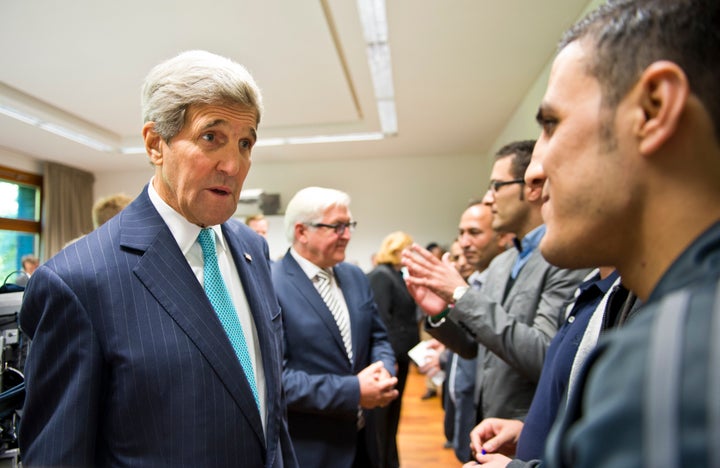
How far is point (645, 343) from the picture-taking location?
358 millimetres

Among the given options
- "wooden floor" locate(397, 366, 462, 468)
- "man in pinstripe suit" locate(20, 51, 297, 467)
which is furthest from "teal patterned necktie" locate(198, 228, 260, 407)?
"wooden floor" locate(397, 366, 462, 468)

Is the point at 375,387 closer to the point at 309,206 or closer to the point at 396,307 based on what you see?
the point at 309,206

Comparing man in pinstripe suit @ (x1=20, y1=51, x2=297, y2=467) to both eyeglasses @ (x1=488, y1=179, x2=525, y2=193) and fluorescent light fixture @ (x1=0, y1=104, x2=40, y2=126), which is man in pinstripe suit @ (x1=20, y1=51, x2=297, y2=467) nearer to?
eyeglasses @ (x1=488, y1=179, x2=525, y2=193)

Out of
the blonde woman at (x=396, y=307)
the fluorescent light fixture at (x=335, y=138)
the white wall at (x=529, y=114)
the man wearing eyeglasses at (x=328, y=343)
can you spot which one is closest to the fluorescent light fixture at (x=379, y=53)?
the fluorescent light fixture at (x=335, y=138)

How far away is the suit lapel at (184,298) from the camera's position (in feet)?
3.05

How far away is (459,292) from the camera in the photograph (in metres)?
1.57

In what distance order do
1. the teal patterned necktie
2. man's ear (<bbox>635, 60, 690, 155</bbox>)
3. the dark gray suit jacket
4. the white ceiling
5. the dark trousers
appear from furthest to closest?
the white ceiling → the dark trousers → the dark gray suit jacket → the teal patterned necktie → man's ear (<bbox>635, 60, 690, 155</bbox>)

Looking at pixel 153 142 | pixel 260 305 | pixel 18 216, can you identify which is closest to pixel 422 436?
pixel 260 305

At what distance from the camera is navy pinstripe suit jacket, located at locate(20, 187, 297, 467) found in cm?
83

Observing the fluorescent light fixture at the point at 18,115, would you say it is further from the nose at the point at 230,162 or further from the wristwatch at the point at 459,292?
the wristwatch at the point at 459,292

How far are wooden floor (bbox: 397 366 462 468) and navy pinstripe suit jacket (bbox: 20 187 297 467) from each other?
305cm

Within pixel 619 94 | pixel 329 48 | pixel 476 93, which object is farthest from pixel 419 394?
pixel 619 94

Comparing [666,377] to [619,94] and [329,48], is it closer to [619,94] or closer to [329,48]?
[619,94]

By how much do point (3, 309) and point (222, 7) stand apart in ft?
9.64
